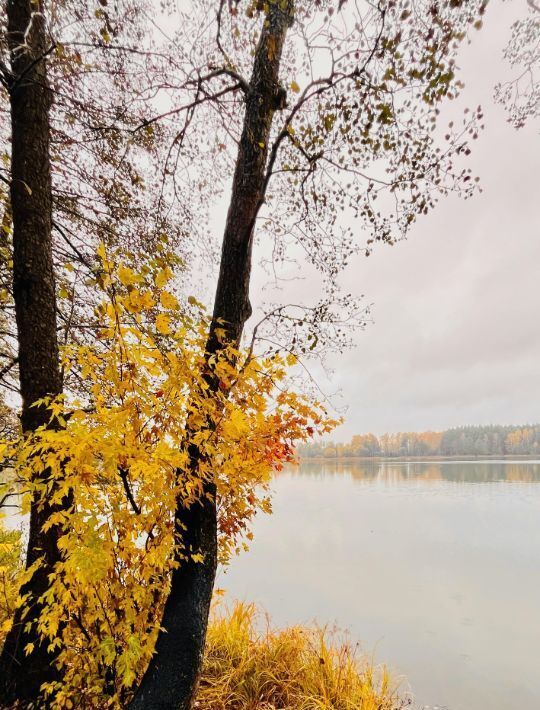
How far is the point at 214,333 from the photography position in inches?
96.0

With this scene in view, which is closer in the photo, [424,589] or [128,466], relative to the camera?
[128,466]

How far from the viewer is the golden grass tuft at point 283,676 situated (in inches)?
104

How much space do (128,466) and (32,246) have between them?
1.71 m

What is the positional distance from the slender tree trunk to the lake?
13.4 ft

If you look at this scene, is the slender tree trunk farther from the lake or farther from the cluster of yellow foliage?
the lake

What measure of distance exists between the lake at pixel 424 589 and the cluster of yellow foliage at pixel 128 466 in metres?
4.51

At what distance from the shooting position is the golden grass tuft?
2.64 metres

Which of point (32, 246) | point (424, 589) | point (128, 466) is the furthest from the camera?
point (424, 589)

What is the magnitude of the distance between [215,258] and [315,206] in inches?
55.0

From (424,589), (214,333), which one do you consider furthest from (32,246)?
(424,589)

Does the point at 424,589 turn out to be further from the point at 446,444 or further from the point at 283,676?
the point at 446,444

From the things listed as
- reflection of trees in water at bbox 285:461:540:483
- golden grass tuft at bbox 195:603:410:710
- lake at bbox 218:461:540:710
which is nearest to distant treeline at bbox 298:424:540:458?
reflection of trees in water at bbox 285:461:540:483

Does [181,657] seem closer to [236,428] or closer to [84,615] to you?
[84,615]

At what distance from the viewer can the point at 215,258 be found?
4.29 metres
